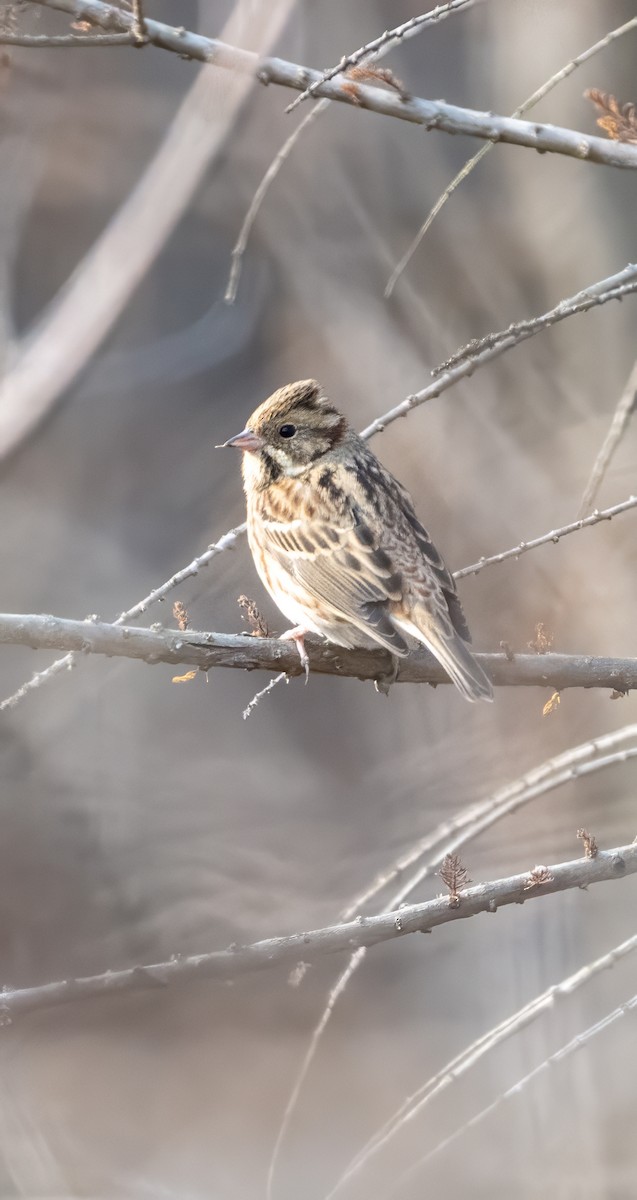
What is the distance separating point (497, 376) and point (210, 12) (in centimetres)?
269

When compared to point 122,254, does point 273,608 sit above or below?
below

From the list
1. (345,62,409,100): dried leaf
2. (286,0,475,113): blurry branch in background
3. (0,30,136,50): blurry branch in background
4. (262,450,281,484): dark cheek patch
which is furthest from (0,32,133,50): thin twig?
(262,450,281,484): dark cheek patch

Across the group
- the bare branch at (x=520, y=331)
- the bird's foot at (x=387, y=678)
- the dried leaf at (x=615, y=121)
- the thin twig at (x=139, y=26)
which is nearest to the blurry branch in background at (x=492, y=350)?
the bare branch at (x=520, y=331)

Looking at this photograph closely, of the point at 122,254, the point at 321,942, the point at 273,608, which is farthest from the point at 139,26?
the point at 273,608

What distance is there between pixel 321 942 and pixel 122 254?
2.77 m

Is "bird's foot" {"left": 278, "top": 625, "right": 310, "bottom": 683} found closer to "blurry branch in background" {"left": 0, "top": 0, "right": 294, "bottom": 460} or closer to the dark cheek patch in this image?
the dark cheek patch

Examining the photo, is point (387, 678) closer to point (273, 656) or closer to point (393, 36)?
point (273, 656)

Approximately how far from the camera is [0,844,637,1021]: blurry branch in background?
227cm

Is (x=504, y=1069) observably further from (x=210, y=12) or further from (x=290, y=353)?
(x=210, y=12)

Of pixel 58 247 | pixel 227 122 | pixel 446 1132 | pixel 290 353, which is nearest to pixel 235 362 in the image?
pixel 290 353

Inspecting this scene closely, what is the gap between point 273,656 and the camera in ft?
9.24

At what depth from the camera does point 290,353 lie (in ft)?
24.1

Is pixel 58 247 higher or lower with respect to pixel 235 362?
higher

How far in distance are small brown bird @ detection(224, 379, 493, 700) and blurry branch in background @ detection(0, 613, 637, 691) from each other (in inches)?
2.9
